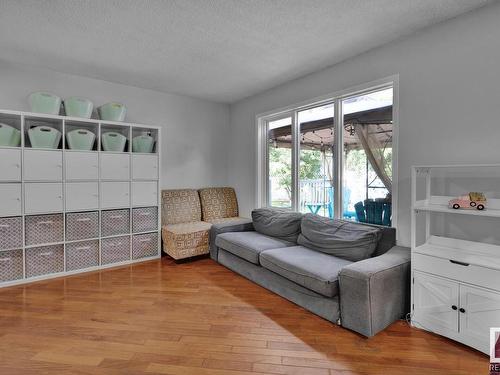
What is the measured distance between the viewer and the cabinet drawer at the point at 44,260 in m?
3.04

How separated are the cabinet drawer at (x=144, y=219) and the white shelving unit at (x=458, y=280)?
309 cm

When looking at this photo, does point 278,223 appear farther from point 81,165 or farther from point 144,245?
point 81,165

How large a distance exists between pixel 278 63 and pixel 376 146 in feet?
4.64

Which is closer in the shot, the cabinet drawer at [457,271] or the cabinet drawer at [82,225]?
the cabinet drawer at [457,271]

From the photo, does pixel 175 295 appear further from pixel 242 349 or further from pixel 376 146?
pixel 376 146

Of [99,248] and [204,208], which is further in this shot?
[204,208]

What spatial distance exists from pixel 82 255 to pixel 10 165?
123 centimetres

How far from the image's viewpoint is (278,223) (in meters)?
3.48

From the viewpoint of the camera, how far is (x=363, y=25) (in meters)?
2.36

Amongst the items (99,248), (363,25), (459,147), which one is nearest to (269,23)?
(363,25)

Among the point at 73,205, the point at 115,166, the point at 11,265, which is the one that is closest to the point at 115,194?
the point at 115,166

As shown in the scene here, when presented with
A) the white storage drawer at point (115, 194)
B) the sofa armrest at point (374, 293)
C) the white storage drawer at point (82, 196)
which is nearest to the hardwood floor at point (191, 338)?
the sofa armrest at point (374, 293)

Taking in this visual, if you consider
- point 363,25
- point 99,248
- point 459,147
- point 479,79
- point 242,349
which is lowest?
point 242,349

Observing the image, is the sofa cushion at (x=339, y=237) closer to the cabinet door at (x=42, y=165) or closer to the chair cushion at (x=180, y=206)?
the chair cushion at (x=180, y=206)
